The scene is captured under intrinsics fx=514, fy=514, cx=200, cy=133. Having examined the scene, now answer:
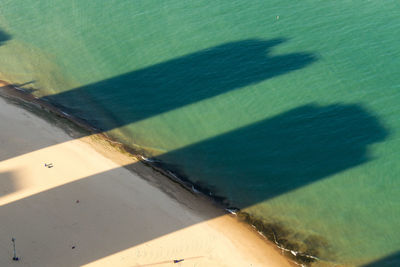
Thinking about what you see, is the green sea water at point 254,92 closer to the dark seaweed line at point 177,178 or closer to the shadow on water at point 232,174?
the shadow on water at point 232,174

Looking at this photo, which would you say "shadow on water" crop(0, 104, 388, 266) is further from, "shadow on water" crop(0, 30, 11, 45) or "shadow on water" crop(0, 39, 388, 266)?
"shadow on water" crop(0, 30, 11, 45)

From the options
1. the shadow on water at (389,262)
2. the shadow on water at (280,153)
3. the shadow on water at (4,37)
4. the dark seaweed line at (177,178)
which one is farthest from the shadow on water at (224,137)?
the shadow on water at (4,37)

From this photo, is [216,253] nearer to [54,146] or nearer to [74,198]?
[74,198]

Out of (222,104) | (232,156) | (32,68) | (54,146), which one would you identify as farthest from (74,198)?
(32,68)

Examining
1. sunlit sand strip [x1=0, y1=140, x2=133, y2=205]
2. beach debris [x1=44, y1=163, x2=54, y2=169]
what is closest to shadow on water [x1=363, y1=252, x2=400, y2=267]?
sunlit sand strip [x1=0, y1=140, x2=133, y2=205]

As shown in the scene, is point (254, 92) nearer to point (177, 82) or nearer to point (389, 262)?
point (177, 82)

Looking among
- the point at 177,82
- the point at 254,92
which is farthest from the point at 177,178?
the point at 254,92
